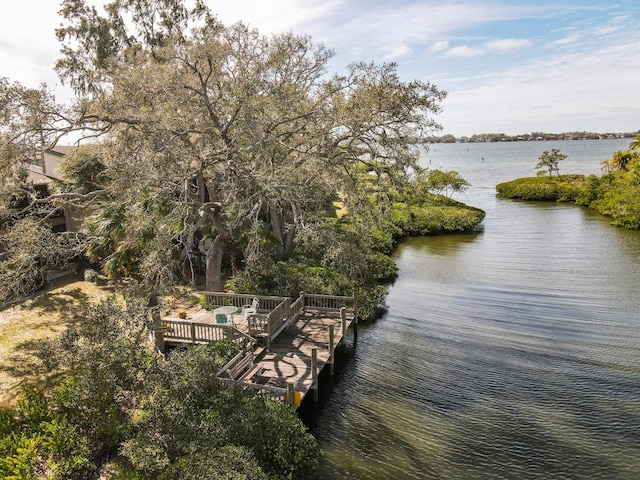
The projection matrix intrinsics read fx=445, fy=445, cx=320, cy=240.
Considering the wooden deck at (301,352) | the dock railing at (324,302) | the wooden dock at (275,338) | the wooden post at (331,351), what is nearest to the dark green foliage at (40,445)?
the wooden dock at (275,338)

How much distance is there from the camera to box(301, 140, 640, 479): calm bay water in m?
11.1

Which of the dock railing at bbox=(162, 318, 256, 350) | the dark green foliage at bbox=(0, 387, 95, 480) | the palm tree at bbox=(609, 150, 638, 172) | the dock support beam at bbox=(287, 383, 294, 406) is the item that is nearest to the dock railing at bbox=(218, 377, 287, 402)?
the dock support beam at bbox=(287, 383, 294, 406)

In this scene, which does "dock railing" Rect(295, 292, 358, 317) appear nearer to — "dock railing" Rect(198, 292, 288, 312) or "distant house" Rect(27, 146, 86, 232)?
"dock railing" Rect(198, 292, 288, 312)

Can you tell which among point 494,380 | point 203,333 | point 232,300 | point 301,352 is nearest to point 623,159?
point 494,380

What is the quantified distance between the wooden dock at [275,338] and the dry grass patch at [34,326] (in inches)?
155

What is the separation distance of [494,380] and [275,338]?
7481 millimetres

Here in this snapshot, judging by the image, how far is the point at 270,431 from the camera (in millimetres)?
9672

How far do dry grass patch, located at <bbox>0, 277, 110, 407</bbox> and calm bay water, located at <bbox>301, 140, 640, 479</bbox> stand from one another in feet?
26.6

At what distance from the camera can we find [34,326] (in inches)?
639

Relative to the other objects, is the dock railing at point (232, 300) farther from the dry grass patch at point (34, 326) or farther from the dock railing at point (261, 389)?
the dock railing at point (261, 389)

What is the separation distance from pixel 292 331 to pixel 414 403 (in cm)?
512

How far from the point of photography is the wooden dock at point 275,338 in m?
12.7

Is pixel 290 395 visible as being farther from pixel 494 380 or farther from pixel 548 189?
pixel 548 189

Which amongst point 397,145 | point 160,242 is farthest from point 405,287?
point 160,242
